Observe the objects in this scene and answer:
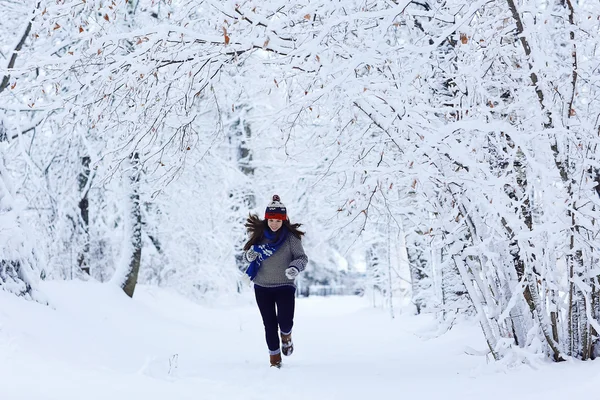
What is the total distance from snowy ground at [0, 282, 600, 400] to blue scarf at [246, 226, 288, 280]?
102cm

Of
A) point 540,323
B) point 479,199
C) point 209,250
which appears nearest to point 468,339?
point 540,323

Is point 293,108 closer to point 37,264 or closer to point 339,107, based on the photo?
point 339,107

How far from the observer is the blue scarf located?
6141 millimetres

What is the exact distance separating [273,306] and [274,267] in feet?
1.38

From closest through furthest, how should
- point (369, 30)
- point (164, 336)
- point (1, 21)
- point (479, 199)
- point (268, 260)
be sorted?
point (479, 199) → point (369, 30) → point (268, 260) → point (164, 336) → point (1, 21)

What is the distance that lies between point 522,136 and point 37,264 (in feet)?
18.5

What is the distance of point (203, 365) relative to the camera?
6.27 metres

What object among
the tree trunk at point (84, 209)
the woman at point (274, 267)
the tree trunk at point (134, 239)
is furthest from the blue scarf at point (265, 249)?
the tree trunk at point (84, 209)

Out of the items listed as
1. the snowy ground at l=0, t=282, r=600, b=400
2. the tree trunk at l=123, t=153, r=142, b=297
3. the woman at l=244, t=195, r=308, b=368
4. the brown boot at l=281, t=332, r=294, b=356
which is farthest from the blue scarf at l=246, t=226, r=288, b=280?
the tree trunk at l=123, t=153, r=142, b=297

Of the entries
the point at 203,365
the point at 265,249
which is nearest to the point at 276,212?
the point at 265,249

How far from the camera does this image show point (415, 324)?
11453 millimetres

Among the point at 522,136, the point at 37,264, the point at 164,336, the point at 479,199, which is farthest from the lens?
the point at 164,336

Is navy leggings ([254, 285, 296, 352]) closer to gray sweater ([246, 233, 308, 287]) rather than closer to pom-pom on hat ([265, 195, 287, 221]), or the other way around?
gray sweater ([246, 233, 308, 287])

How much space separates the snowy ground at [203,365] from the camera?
3963mm
